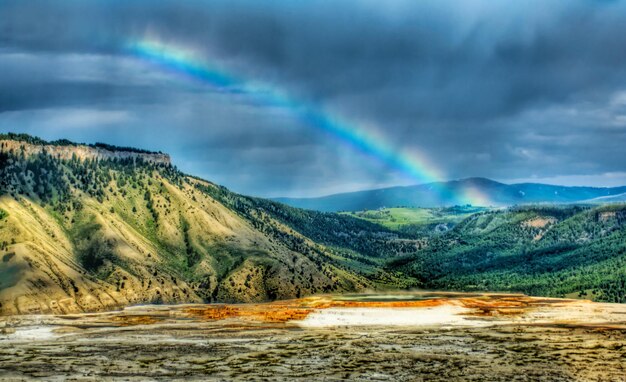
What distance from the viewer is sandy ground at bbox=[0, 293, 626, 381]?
8950cm

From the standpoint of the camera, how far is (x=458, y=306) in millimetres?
184375

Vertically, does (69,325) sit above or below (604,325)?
above

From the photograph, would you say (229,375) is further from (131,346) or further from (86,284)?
(86,284)

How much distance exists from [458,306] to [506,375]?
98927 mm

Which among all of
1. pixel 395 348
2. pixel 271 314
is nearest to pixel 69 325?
pixel 271 314

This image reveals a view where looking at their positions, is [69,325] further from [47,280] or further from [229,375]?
[229,375]

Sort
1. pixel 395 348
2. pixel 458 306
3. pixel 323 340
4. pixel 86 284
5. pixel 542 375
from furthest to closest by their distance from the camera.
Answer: pixel 86 284 → pixel 458 306 → pixel 323 340 → pixel 395 348 → pixel 542 375

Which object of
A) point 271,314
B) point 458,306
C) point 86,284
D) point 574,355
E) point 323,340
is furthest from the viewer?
point 86,284

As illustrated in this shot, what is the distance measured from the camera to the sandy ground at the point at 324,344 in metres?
89.5

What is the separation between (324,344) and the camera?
116188 mm

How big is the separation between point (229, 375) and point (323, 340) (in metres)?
35.0

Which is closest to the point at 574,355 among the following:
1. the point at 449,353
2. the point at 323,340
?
the point at 449,353

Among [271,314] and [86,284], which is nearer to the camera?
[271,314]

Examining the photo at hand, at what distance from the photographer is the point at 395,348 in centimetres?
11000
